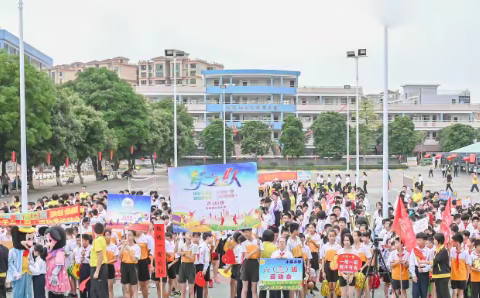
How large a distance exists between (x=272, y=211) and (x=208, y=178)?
683 cm

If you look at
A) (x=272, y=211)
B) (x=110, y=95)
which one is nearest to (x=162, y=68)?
(x=110, y=95)

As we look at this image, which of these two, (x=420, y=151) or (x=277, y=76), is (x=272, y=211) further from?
(x=420, y=151)

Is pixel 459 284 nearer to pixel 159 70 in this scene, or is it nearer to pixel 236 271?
pixel 236 271

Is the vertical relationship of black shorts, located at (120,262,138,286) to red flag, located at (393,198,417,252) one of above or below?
below

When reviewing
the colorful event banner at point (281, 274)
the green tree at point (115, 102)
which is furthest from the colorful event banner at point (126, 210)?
the green tree at point (115, 102)

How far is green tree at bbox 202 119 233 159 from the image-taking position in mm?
71062

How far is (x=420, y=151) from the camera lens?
85312 mm

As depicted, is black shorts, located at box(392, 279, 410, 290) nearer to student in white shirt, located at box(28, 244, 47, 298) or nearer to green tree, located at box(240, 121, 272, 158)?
student in white shirt, located at box(28, 244, 47, 298)

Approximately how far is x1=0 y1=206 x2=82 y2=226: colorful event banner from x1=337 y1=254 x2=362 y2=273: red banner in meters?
5.45

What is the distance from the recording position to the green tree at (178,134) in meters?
64.1

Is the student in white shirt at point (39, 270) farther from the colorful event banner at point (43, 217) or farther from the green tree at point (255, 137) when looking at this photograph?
the green tree at point (255, 137)

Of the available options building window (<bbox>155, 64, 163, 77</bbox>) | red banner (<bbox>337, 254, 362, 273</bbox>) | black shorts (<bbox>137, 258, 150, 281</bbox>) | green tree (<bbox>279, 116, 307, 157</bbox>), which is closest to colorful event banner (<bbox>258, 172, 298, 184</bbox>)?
black shorts (<bbox>137, 258, 150, 281</bbox>)

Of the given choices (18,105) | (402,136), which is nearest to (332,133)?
(402,136)

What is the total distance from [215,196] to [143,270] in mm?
2032
